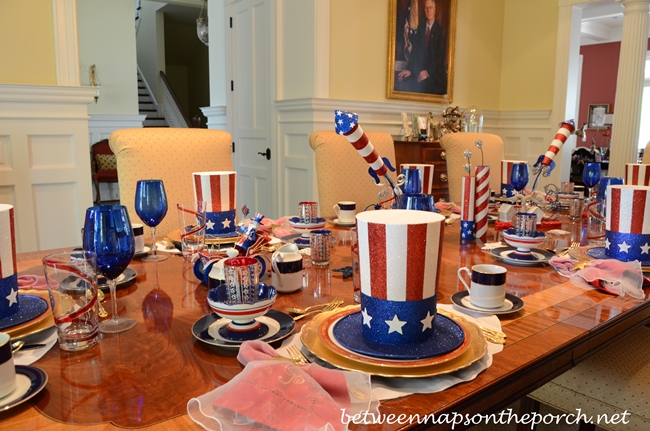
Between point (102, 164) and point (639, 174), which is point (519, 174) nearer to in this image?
point (639, 174)

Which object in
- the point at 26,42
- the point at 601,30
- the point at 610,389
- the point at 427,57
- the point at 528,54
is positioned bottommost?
the point at 610,389

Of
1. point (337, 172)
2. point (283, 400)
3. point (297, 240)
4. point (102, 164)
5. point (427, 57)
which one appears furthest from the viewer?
point (102, 164)

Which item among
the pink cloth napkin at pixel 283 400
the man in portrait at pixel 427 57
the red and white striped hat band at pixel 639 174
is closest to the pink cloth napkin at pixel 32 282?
the pink cloth napkin at pixel 283 400

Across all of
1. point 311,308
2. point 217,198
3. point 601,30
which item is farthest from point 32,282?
point 601,30

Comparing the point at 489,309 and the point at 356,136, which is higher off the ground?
the point at 356,136

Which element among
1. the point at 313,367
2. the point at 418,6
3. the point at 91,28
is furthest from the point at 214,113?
the point at 313,367

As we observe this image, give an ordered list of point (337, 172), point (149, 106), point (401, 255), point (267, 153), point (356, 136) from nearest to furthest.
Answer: point (401, 255) < point (356, 136) < point (337, 172) < point (267, 153) < point (149, 106)

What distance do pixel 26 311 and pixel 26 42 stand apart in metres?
2.16

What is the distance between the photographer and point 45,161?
2625mm

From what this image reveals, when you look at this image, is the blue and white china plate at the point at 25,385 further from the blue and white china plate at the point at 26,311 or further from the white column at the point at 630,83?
the white column at the point at 630,83

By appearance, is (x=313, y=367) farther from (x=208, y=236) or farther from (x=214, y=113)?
(x=214, y=113)

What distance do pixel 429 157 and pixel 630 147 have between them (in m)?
1.98

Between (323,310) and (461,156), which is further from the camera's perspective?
(461,156)

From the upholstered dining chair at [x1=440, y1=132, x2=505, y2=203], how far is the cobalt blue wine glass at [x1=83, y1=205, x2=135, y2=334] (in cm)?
198
